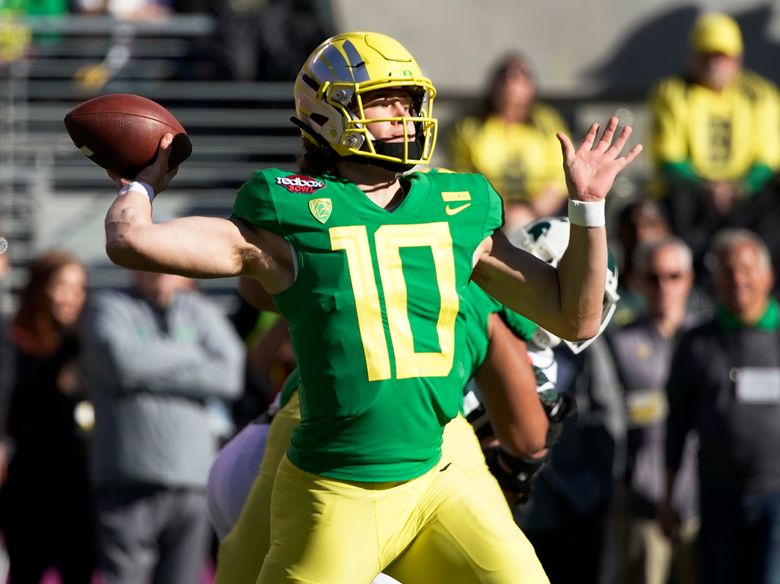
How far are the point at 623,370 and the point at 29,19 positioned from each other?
4922mm

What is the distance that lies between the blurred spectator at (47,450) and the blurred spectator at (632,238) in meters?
2.81

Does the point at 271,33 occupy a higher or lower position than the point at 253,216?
lower

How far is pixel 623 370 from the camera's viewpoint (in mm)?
7414

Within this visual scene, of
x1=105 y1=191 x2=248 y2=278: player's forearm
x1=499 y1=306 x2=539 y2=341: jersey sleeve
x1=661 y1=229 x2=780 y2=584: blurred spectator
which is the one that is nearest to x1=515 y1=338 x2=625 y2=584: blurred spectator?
x1=661 y1=229 x2=780 y2=584: blurred spectator

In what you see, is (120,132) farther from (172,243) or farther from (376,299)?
(376,299)

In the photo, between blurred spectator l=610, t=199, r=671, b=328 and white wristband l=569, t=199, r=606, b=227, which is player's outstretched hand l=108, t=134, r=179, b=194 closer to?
white wristband l=569, t=199, r=606, b=227

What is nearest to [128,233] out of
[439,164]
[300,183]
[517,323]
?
[300,183]

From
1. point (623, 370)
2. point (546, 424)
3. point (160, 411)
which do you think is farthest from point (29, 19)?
point (546, 424)

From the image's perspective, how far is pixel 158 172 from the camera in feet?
12.2

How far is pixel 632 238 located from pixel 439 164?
2176 mm

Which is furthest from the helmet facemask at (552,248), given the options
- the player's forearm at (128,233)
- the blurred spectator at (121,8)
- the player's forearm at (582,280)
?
the blurred spectator at (121,8)

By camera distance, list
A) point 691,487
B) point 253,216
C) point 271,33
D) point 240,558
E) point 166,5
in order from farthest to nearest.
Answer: point 166,5 → point 271,33 → point 691,487 → point 240,558 → point 253,216

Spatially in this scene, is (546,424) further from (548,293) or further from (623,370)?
(623,370)

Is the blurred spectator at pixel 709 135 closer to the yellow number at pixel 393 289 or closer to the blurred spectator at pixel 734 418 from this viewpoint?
the blurred spectator at pixel 734 418
